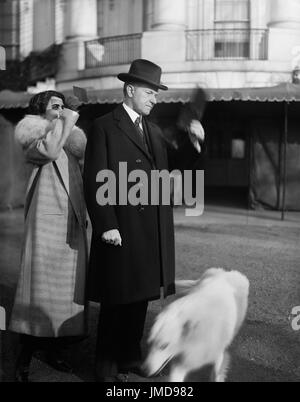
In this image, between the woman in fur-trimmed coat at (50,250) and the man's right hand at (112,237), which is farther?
the woman in fur-trimmed coat at (50,250)

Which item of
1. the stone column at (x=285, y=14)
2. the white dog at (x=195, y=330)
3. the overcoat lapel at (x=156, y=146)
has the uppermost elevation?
the stone column at (x=285, y=14)

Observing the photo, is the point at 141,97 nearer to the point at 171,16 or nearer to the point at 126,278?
the point at 126,278

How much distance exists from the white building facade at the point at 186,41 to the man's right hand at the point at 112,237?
11.1 metres

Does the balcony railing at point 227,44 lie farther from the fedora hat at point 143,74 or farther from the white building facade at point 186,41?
the fedora hat at point 143,74

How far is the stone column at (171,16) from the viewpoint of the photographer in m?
16.6

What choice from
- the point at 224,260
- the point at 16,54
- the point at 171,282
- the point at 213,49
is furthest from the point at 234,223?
the point at 16,54

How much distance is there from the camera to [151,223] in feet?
12.9

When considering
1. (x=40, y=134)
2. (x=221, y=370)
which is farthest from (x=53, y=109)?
(x=221, y=370)

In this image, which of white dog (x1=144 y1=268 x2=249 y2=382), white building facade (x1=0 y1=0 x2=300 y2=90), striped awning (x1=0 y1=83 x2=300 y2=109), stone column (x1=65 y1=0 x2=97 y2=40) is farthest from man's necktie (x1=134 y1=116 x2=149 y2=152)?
stone column (x1=65 y1=0 x2=97 y2=40)

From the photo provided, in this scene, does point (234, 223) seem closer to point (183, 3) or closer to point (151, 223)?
point (183, 3)

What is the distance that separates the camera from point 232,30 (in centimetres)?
1655

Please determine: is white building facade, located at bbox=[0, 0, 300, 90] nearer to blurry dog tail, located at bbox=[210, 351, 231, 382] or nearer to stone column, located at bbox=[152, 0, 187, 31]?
stone column, located at bbox=[152, 0, 187, 31]

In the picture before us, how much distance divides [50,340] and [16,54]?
56.3 ft

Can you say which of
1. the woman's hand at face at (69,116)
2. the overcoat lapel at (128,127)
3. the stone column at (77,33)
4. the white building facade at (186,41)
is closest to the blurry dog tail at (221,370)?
the overcoat lapel at (128,127)
